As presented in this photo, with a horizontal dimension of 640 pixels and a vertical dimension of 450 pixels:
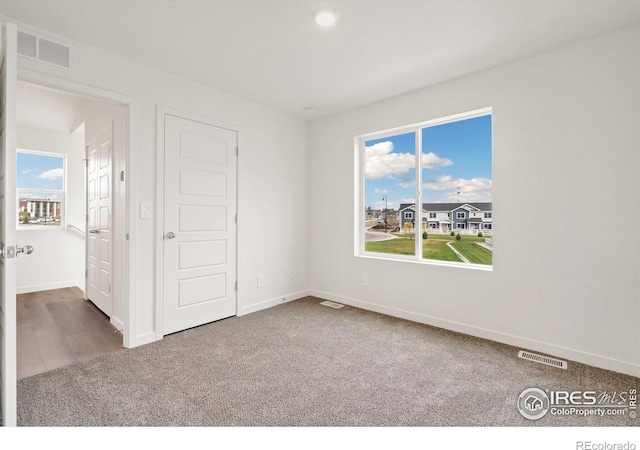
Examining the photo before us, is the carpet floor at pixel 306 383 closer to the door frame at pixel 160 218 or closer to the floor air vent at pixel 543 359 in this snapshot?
the floor air vent at pixel 543 359

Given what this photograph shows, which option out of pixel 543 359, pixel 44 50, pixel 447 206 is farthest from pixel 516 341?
pixel 44 50

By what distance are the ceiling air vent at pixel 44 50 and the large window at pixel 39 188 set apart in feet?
11.5

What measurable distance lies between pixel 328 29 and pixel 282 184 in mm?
2090

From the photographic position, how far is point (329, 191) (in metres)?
4.18

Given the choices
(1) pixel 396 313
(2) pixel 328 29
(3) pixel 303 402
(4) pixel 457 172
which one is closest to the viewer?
(3) pixel 303 402

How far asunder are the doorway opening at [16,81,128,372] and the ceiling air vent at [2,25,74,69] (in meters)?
0.20

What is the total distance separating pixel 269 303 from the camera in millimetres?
3918

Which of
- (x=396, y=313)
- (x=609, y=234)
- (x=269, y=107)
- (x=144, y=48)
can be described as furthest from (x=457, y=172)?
(x=144, y=48)

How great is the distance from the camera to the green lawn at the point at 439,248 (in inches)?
123

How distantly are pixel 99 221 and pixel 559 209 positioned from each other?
183 inches

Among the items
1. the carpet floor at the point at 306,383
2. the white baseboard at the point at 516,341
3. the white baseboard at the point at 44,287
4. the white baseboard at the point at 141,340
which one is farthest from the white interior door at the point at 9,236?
the white baseboard at the point at 44,287

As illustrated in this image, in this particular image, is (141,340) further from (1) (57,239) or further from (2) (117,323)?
(1) (57,239)

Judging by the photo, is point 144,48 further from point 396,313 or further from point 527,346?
point 527,346

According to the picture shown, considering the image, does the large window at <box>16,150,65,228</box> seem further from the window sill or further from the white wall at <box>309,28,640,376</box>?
the white wall at <box>309,28,640,376</box>
